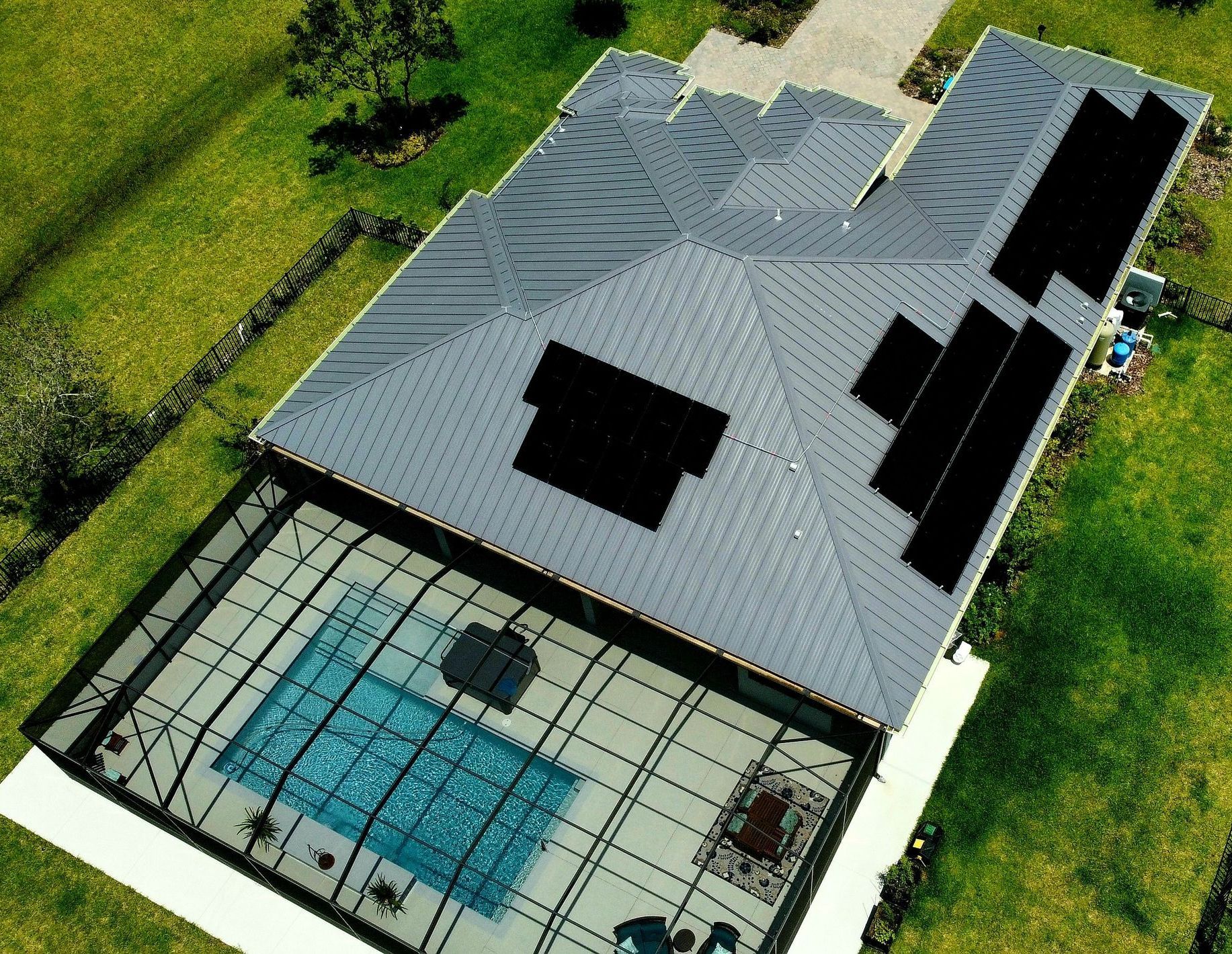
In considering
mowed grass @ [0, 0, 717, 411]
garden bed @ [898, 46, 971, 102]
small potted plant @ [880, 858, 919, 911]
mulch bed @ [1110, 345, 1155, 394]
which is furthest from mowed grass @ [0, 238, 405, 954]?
mulch bed @ [1110, 345, 1155, 394]

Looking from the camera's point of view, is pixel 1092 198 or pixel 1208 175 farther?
pixel 1208 175

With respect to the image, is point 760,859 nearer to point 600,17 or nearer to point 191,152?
point 191,152

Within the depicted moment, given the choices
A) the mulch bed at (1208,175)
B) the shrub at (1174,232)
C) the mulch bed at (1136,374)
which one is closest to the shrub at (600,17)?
the shrub at (1174,232)

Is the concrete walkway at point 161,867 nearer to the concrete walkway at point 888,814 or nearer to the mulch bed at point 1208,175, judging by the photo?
the concrete walkway at point 888,814

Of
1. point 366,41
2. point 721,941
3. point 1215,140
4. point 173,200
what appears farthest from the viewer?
point 173,200

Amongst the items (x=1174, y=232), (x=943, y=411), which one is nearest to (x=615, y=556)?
(x=943, y=411)

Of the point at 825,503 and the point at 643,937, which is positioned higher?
the point at 825,503
